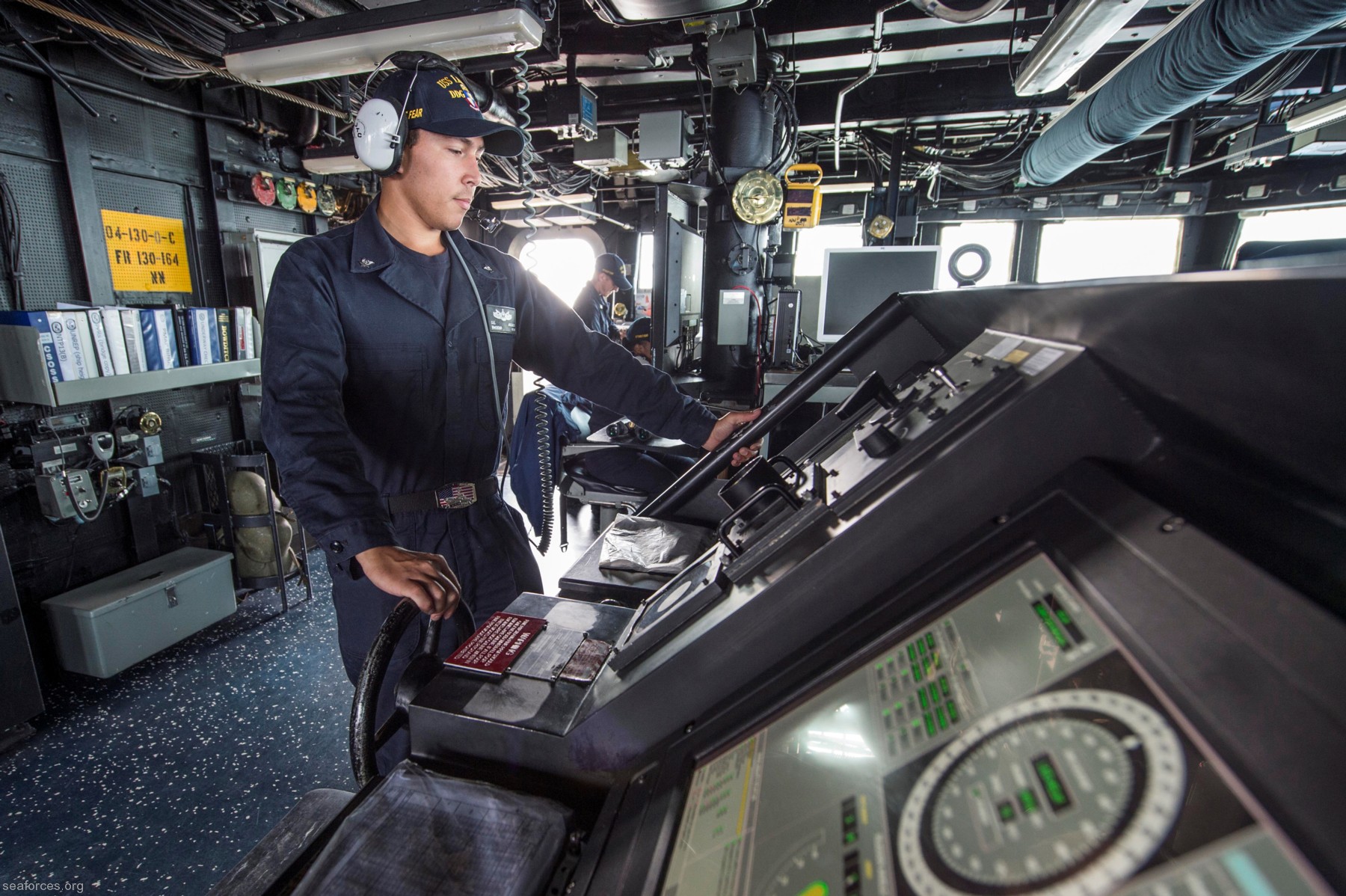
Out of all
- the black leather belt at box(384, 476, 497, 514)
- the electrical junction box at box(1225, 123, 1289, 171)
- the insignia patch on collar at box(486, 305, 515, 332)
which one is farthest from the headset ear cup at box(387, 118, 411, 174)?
the electrical junction box at box(1225, 123, 1289, 171)

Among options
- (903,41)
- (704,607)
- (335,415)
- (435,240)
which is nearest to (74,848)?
(335,415)

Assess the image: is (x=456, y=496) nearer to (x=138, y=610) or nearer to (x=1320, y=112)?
(x=138, y=610)

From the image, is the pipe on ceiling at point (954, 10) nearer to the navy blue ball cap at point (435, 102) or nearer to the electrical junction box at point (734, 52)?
the electrical junction box at point (734, 52)

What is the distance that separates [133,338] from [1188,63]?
473cm

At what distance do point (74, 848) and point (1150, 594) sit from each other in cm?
276

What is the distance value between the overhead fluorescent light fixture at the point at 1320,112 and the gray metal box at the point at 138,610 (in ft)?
19.6

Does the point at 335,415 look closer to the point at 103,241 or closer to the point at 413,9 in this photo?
the point at 413,9

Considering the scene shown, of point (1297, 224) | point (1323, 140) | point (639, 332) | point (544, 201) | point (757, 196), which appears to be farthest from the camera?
point (544, 201)

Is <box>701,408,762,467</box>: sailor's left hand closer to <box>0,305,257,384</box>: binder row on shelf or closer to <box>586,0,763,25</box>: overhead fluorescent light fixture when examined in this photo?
<box>586,0,763,25</box>: overhead fluorescent light fixture

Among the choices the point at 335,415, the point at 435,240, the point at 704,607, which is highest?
the point at 435,240

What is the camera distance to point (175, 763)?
2141 millimetres

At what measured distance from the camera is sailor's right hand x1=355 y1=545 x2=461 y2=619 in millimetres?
806

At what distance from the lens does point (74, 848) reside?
181cm

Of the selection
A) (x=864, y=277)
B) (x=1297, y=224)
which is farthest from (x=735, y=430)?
(x=1297, y=224)
